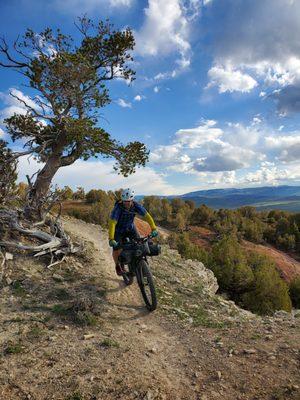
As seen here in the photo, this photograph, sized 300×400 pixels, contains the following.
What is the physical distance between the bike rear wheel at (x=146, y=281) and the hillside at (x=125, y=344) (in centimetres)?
38

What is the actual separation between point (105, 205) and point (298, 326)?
163 feet

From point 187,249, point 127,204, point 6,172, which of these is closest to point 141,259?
point 127,204

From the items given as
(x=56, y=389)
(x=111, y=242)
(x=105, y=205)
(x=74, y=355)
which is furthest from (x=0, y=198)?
(x=105, y=205)

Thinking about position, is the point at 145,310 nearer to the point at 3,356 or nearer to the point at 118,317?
the point at 118,317

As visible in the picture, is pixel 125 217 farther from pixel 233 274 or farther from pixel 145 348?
pixel 233 274

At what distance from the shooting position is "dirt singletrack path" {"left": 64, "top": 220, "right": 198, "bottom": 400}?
6566 mm

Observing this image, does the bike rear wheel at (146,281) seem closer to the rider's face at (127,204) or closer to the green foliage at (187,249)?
the rider's face at (127,204)

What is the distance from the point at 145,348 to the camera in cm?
818

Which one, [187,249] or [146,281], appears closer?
[146,281]

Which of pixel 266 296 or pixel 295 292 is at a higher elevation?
pixel 266 296

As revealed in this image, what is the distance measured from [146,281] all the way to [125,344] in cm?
255

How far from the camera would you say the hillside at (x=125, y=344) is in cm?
638

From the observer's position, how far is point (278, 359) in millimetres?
7355

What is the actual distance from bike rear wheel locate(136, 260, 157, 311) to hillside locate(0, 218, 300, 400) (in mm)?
379
